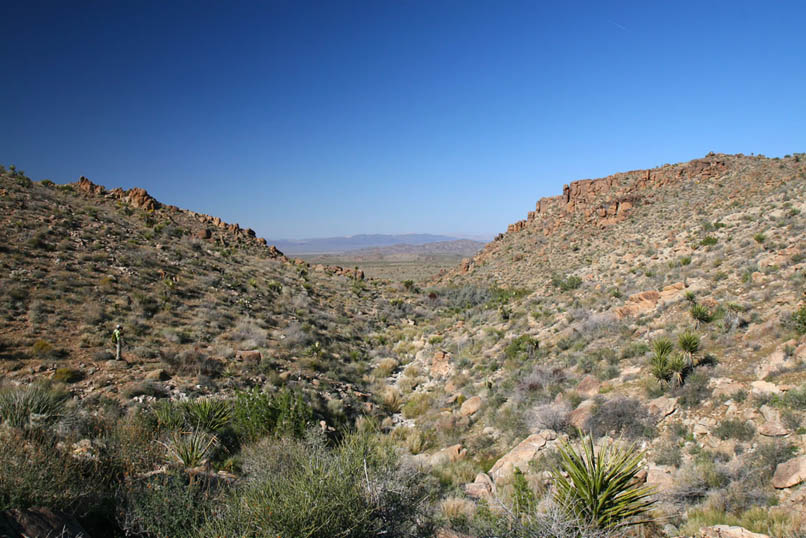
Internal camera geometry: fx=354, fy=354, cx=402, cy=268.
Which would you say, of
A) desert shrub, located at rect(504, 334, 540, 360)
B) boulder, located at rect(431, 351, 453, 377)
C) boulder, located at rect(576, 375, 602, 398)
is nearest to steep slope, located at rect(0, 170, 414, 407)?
boulder, located at rect(431, 351, 453, 377)

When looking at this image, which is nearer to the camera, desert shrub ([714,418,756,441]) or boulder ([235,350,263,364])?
→ desert shrub ([714,418,756,441])

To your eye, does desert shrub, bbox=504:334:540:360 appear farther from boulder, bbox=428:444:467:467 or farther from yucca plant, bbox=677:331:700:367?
boulder, bbox=428:444:467:467

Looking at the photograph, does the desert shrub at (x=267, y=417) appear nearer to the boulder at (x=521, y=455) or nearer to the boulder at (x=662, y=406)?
the boulder at (x=521, y=455)

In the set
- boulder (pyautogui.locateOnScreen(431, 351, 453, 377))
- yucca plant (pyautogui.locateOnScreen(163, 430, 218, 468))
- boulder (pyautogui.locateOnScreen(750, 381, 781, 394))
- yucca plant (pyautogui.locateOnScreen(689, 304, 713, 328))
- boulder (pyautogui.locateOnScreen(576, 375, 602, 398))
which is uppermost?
yucca plant (pyautogui.locateOnScreen(689, 304, 713, 328))

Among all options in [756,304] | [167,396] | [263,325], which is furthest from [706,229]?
[167,396]

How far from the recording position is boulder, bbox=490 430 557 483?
6383 mm

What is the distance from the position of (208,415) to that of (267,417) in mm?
1122

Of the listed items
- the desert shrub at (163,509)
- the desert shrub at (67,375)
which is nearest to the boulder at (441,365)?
the desert shrub at (163,509)

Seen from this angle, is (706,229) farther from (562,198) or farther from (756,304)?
(562,198)

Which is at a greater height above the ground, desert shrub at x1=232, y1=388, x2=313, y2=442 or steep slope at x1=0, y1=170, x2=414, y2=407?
steep slope at x1=0, y1=170, x2=414, y2=407

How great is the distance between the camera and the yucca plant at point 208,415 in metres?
6.91

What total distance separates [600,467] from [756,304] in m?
8.06

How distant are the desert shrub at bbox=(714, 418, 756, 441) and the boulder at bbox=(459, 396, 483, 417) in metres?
5.20

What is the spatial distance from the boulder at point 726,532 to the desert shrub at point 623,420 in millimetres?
2454
